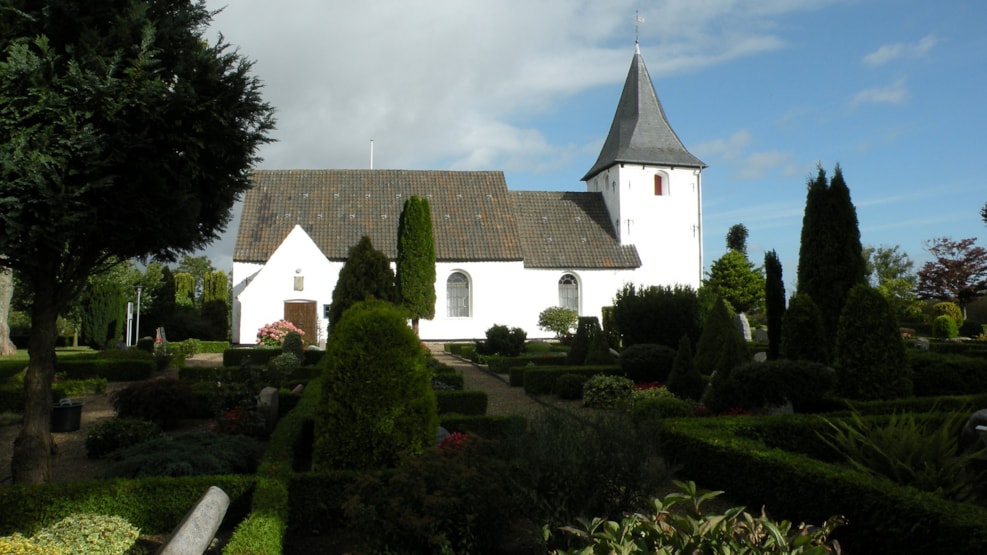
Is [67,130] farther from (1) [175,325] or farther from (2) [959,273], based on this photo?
(2) [959,273]

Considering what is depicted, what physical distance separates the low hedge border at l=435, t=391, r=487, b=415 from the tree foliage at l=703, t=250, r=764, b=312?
35.6m

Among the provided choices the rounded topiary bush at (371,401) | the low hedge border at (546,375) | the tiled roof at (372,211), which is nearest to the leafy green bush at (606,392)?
the low hedge border at (546,375)

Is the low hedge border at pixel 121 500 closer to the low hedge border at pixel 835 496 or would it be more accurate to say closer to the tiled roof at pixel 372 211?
the low hedge border at pixel 835 496

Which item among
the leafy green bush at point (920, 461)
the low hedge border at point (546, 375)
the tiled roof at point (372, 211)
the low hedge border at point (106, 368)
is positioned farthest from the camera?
the tiled roof at point (372, 211)

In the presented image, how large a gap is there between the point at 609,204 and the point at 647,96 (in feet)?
18.9

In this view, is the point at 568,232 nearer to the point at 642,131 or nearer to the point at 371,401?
the point at 642,131

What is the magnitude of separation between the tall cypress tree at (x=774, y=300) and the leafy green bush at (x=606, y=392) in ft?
13.1

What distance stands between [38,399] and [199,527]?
3962 millimetres

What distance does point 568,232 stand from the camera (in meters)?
34.0

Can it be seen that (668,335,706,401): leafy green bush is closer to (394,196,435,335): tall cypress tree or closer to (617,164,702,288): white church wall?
(394,196,435,335): tall cypress tree

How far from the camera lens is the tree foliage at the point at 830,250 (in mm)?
13305

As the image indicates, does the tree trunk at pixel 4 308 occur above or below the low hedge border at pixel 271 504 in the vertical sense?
above

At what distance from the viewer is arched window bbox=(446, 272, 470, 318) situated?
32.0 metres

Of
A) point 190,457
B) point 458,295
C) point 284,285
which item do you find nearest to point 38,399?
point 190,457
